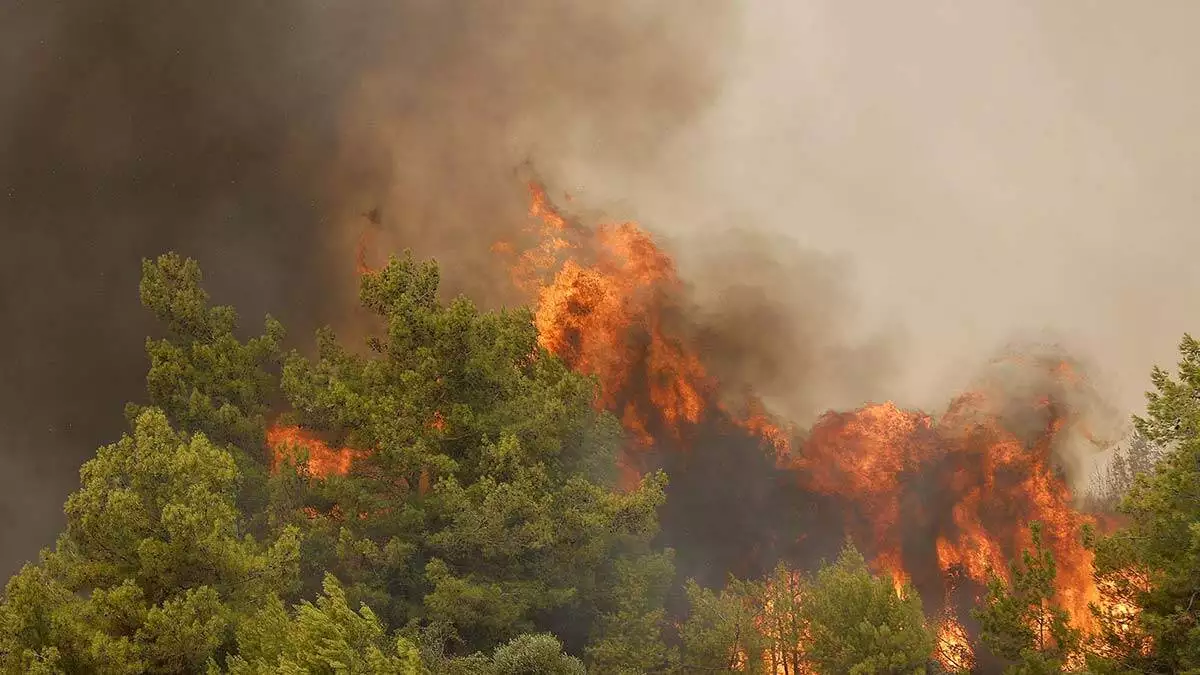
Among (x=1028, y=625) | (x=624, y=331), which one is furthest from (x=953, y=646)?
(x=624, y=331)

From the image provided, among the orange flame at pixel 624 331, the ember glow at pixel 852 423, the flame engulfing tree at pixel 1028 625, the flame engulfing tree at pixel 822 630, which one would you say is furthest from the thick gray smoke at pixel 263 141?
the flame engulfing tree at pixel 1028 625

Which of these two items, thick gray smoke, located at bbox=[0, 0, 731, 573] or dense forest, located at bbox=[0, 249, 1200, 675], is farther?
thick gray smoke, located at bbox=[0, 0, 731, 573]

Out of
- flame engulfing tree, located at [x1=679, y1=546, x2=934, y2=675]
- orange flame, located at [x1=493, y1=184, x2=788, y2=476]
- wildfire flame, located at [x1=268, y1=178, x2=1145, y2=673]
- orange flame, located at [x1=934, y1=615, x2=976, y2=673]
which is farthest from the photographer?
orange flame, located at [x1=493, y1=184, x2=788, y2=476]

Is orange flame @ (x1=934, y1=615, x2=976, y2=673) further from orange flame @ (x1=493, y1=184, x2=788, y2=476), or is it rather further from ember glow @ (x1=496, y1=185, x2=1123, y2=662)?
orange flame @ (x1=493, y1=184, x2=788, y2=476)

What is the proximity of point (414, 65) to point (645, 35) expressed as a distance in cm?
1427

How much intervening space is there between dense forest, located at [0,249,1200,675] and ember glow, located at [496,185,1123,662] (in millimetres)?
14273

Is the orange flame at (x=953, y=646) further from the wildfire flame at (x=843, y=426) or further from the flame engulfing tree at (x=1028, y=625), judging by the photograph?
the flame engulfing tree at (x=1028, y=625)

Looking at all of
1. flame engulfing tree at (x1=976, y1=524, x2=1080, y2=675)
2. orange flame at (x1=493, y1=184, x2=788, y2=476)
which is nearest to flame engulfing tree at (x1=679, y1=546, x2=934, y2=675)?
flame engulfing tree at (x1=976, y1=524, x2=1080, y2=675)

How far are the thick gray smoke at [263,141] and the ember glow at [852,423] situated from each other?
17.2 feet

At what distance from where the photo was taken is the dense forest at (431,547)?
20734mm

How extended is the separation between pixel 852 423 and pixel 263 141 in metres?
38.2

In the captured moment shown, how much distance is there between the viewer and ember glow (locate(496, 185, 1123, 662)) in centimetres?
4725

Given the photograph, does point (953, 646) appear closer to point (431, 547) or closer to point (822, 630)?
point (822, 630)

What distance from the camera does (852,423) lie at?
51.8m
